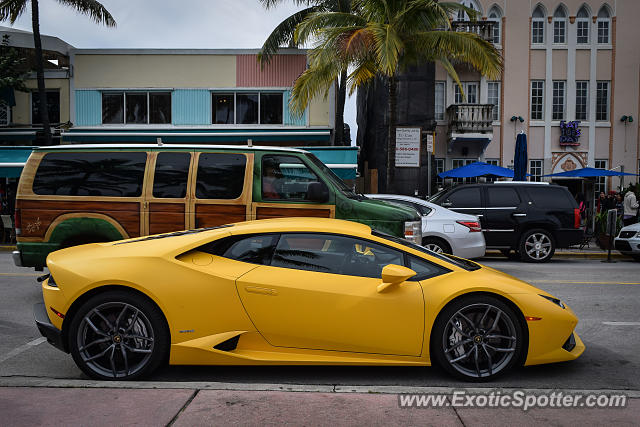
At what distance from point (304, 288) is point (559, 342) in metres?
2.11

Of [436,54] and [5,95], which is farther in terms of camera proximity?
[5,95]

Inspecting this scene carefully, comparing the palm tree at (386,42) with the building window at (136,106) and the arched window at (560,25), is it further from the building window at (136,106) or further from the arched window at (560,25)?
the arched window at (560,25)

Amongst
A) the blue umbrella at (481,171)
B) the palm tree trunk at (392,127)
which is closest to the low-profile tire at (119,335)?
the palm tree trunk at (392,127)

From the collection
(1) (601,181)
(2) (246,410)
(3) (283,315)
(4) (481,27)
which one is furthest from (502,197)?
(1) (601,181)

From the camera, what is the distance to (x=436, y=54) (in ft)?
56.1

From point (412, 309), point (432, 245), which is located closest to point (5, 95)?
point (432, 245)

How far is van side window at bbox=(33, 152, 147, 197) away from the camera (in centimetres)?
723

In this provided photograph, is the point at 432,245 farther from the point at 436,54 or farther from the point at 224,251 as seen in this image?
the point at 436,54

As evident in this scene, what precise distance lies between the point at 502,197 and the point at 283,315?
402 inches

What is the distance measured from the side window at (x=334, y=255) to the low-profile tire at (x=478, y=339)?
0.63 meters

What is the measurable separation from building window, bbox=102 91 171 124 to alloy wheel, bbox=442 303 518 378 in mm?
20005

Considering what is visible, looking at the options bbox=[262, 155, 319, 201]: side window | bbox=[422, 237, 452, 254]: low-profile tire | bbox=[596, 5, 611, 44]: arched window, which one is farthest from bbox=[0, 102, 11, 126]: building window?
bbox=[596, 5, 611, 44]: arched window

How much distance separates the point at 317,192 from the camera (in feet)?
23.2

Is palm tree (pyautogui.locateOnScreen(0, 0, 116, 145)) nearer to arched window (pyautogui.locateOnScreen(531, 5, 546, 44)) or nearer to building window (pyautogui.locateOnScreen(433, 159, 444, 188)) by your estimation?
building window (pyautogui.locateOnScreen(433, 159, 444, 188))
